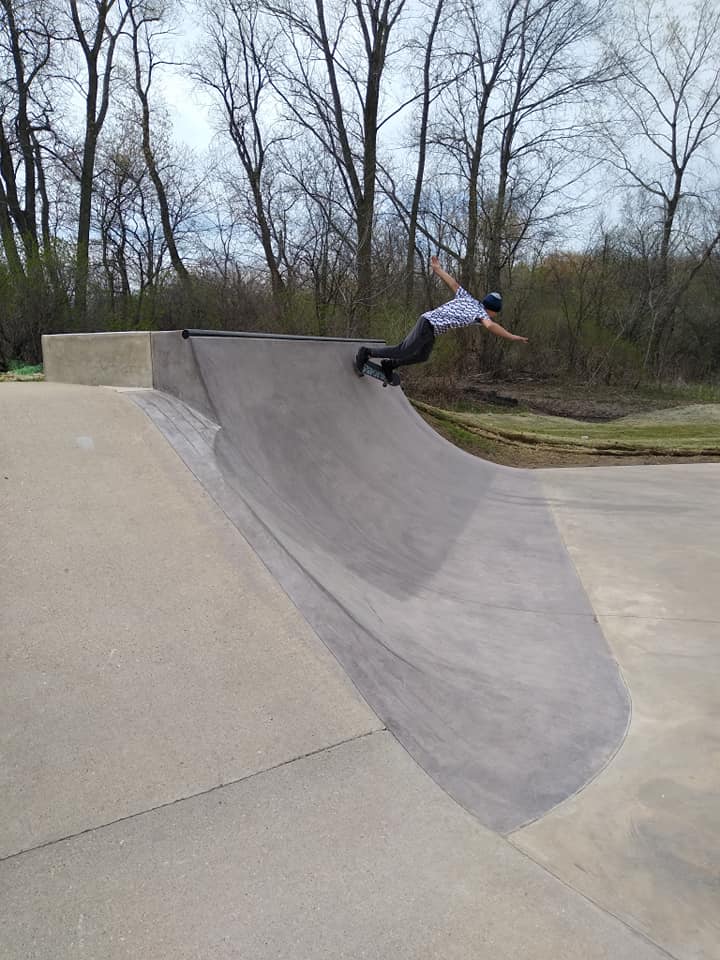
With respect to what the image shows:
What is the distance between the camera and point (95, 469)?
3596 millimetres

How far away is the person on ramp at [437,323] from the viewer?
6078mm

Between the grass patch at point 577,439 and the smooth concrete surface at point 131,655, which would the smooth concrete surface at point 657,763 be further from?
the grass patch at point 577,439

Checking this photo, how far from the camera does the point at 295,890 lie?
1736 mm

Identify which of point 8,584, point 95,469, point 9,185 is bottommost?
point 8,584

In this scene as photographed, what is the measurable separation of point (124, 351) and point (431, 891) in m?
4.36

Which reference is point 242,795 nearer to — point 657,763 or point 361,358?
point 657,763

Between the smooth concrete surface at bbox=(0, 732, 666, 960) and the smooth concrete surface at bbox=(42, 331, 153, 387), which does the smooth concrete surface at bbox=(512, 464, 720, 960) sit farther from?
the smooth concrete surface at bbox=(42, 331, 153, 387)

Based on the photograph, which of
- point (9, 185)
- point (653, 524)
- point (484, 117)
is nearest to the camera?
point (653, 524)

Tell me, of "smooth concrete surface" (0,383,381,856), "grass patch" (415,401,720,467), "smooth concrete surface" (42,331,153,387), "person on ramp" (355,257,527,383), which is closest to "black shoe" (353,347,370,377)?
"person on ramp" (355,257,527,383)

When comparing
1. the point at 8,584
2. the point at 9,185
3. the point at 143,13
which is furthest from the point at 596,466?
the point at 143,13

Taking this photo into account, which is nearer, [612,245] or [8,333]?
[8,333]

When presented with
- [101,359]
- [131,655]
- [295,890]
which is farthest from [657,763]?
[101,359]

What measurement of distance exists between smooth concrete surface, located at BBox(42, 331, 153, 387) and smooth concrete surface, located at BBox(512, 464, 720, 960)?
11.7 feet

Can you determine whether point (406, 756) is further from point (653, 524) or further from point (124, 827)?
point (653, 524)
